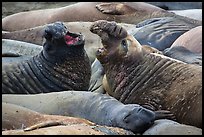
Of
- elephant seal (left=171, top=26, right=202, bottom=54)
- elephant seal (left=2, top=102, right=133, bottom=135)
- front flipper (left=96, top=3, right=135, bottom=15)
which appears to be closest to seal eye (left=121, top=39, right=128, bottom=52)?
elephant seal (left=171, top=26, right=202, bottom=54)

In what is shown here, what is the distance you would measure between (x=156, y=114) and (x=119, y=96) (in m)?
0.77

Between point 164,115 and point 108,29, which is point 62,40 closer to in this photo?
point 108,29

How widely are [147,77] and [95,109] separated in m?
0.66

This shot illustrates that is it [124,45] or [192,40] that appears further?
[192,40]

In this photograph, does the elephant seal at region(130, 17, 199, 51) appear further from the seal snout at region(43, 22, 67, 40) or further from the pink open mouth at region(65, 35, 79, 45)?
the seal snout at region(43, 22, 67, 40)

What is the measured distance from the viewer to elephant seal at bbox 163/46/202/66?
564 cm

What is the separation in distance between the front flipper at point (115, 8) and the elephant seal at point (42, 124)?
3.97 meters

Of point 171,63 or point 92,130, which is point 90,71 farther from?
point 92,130

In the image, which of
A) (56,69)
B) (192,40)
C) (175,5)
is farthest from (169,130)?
(175,5)

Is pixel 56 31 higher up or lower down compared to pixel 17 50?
higher up

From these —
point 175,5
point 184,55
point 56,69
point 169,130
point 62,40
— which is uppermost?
point 169,130

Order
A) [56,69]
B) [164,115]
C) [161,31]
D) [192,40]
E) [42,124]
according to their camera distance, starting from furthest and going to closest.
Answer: [161,31] < [192,40] < [56,69] < [164,115] < [42,124]

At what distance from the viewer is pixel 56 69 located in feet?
19.9

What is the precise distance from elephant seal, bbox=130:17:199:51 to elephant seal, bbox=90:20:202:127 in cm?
135
